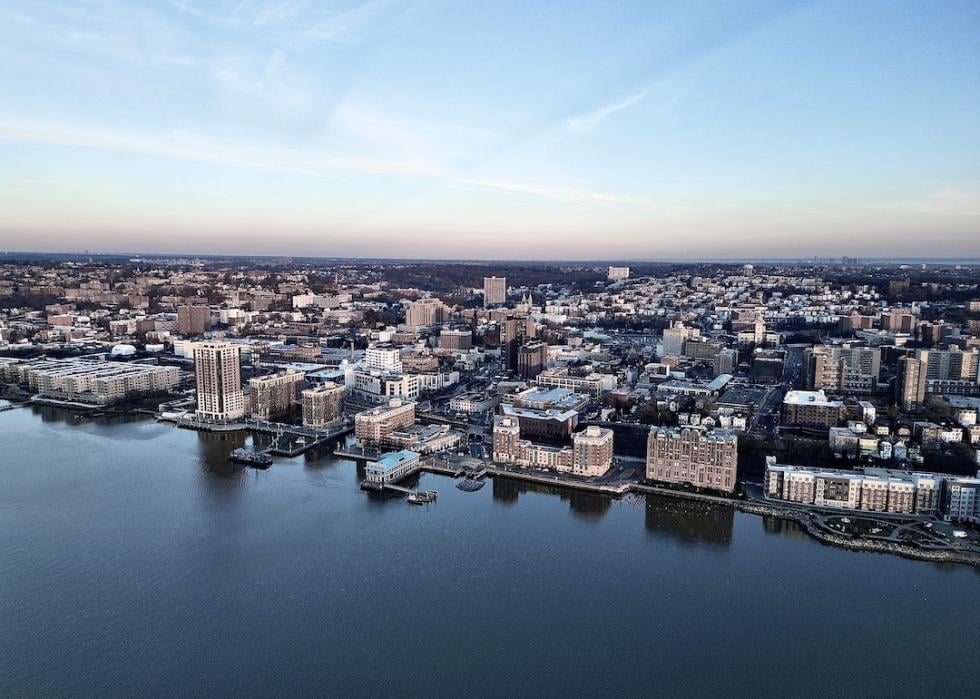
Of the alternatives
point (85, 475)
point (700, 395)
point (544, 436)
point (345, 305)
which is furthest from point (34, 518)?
point (345, 305)

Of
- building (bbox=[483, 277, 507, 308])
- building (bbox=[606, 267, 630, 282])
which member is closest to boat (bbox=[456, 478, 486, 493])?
building (bbox=[483, 277, 507, 308])

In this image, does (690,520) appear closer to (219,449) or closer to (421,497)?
(421,497)

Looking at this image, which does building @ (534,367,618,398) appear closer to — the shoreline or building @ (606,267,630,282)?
the shoreline

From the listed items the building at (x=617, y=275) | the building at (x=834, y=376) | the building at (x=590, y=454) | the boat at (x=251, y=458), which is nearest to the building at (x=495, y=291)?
the building at (x=617, y=275)

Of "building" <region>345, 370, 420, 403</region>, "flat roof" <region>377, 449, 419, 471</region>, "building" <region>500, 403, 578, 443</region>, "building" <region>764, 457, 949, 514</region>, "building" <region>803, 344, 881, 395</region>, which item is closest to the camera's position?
"building" <region>764, 457, 949, 514</region>

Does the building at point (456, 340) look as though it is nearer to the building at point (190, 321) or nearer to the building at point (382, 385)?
the building at point (382, 385)

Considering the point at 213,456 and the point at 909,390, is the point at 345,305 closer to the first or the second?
the point at 213,456
